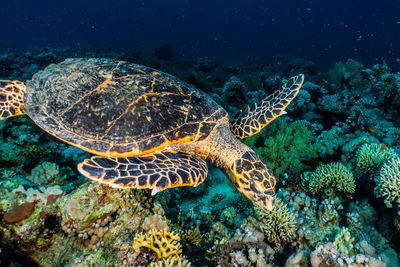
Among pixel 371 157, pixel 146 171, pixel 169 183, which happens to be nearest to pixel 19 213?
pixel 146 171

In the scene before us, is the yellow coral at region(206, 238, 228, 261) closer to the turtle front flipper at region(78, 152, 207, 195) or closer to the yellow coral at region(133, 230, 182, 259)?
the yellow coral at region(133, 230, 182, 259)

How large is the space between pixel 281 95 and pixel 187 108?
5.76ft

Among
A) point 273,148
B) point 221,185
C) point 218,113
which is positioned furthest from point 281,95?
point 221,185

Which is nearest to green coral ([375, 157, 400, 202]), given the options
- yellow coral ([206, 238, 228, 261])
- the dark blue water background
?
yellow coral ([206, 238, 228, 261])

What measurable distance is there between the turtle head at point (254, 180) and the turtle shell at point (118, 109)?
64cm

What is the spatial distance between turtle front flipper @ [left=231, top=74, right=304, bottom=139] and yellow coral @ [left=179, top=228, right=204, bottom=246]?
1.61 metres

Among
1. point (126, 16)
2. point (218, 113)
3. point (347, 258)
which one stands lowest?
point (126, 16)

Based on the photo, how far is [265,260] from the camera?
2250 millimetres

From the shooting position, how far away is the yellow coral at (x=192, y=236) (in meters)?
2.52

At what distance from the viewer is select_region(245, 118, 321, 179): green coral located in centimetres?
358

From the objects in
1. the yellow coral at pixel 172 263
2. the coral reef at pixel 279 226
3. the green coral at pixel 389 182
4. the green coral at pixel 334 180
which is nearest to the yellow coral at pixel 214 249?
the yellow coral at pixel 172 263

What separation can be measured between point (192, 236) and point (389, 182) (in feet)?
8.71

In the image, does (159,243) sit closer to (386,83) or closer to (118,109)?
(118,109)

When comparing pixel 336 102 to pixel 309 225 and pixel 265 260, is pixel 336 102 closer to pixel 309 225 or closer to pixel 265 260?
pixel 309 225
